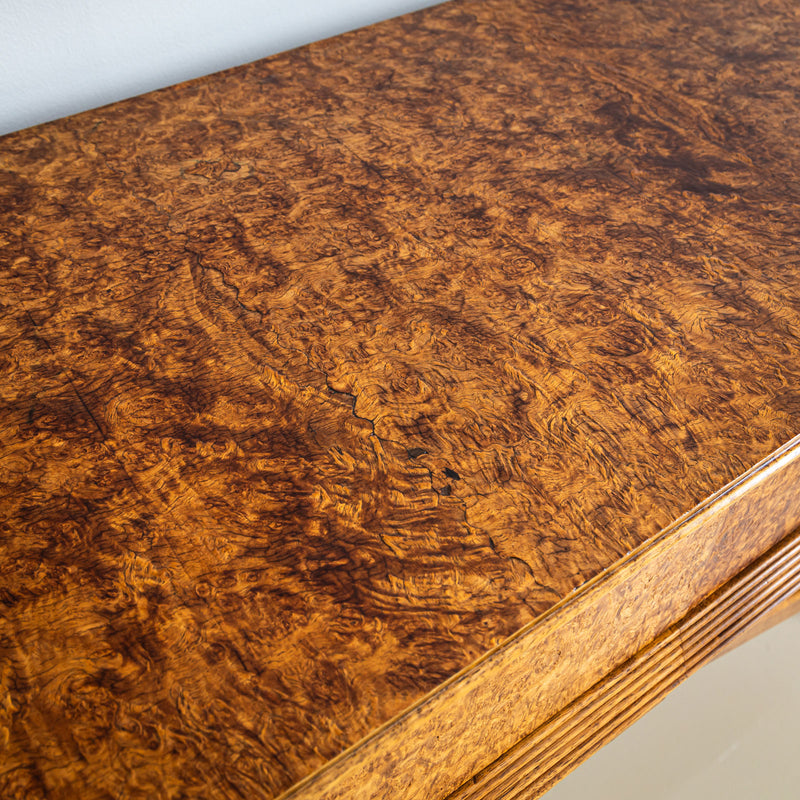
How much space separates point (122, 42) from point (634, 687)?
109 centimetres

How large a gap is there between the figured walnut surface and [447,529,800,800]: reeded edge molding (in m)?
0.18

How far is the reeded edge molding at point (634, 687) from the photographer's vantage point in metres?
0.67

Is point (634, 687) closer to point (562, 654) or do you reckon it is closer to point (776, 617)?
point (562, 654)

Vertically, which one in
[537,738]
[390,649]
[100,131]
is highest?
[100,131]

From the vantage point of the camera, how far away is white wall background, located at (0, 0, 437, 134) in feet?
3.33

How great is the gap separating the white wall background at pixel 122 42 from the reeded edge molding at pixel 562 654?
0.99 meters

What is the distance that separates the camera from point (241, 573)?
Result: 0.58 metres

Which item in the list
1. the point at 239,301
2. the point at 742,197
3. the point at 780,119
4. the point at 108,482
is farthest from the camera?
the point at 780,119

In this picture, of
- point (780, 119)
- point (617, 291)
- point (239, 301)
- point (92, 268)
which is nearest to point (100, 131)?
point (92, 268)

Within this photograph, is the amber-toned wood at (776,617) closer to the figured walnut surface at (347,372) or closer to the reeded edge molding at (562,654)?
the reeded edge molding at (562,654)

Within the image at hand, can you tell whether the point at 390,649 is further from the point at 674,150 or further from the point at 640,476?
the point at 674,150

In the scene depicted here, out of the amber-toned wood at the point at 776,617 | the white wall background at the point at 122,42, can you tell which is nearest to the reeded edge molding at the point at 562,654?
the amber-toned wood at the point at 776,617

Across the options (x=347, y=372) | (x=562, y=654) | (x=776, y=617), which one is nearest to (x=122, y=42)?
(x=347, y=372)

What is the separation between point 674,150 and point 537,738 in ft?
2.53
